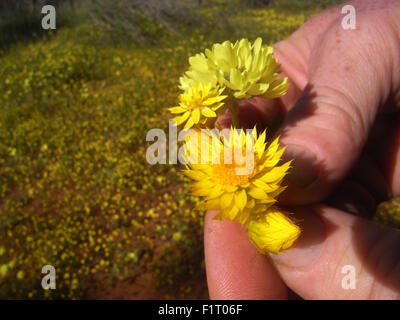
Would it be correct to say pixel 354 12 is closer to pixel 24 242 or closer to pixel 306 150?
pixel 306 150

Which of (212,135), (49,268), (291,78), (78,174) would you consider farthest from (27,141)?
(212,135)

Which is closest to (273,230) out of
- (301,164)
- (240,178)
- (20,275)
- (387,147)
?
(240,178)

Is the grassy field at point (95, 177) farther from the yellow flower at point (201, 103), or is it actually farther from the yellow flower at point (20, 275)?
the yellow flower at point (201, 103)

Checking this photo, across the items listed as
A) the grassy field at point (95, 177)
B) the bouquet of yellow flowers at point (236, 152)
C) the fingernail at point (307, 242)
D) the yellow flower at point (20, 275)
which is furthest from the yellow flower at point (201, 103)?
the yellow flower at point (20, 275)

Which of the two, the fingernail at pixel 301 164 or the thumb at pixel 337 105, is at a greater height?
the thumb at pixel 337 105

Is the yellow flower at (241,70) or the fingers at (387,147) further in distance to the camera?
the fingers at (387,147)

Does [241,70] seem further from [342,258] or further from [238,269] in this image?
[238,269]
